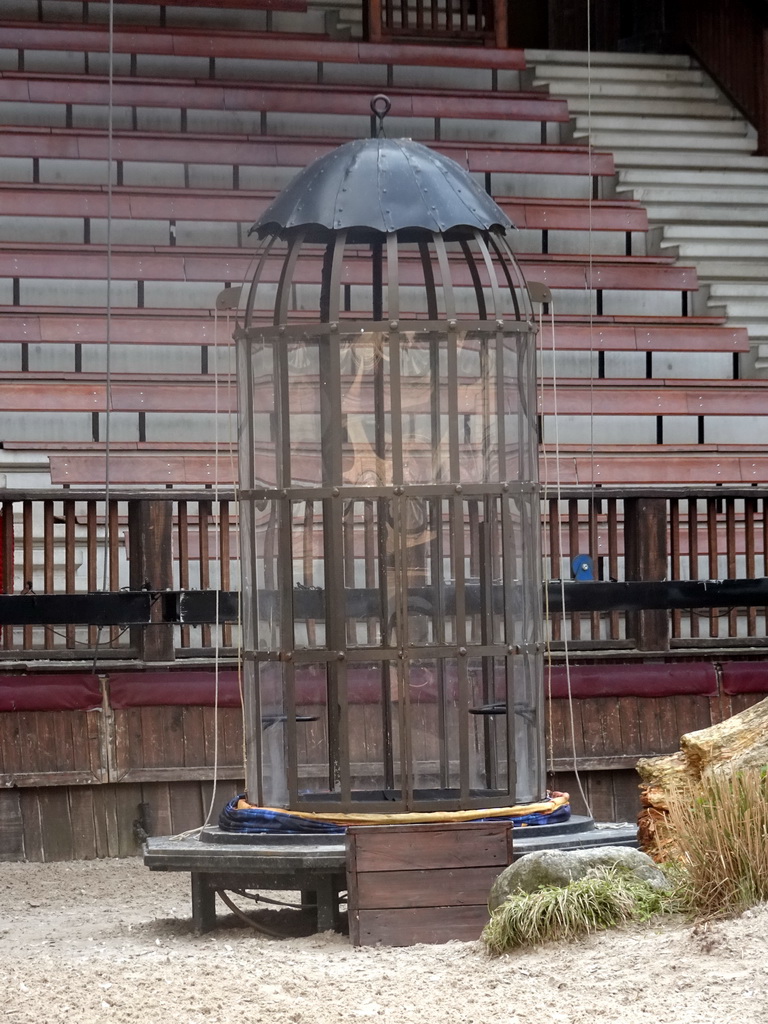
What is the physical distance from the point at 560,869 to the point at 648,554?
12.2 ft

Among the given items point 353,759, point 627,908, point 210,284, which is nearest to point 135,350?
point 210,284

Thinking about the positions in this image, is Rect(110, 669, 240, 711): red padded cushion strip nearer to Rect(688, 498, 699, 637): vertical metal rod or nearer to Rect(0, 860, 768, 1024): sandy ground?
Rect(0, 860, 768, 1024): sandy ground

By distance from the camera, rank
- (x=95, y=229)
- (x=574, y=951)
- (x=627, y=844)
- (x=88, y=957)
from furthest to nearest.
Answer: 1. (x=95, y=229)
2. (x=627, y=844)
3. (x=88, y=957)
4. (x=574, y=951)

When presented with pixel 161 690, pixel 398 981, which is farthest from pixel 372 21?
pixel 398 981

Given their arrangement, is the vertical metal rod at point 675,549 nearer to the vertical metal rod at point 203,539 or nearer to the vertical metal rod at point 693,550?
the vertical metal rod at point 693,550

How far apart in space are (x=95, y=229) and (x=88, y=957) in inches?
332

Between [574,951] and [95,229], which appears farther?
[95,229]

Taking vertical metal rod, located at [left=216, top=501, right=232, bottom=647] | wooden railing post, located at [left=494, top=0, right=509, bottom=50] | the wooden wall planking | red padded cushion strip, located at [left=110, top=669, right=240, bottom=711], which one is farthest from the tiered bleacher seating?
the wooden wall planking

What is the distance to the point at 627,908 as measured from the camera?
5.02 metres

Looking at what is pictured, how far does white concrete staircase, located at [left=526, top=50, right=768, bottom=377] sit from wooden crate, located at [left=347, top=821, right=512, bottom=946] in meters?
8.61

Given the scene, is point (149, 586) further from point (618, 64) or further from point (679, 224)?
point (618, 64)

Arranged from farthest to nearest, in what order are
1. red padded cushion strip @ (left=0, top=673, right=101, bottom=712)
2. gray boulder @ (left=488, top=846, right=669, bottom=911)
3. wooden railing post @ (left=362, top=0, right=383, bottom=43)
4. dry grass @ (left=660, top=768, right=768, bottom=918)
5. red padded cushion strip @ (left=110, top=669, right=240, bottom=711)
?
wooden railing post @ (left=362, top=0, right=383, bottom=43) < red padded cushion strip @ (left=110, top=669, right=240, bottom=711) < red padded cushion strip @ (left=0, top=673, right=101, bottom=712) < gray boulder @ (left=488, top=846, right=669, bottom=911) < dry grass @ (left=660, top=768, right=768, bottom=918)

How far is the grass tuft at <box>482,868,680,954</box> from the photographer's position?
4.95 m

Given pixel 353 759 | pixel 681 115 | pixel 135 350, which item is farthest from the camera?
pixel 681 115
